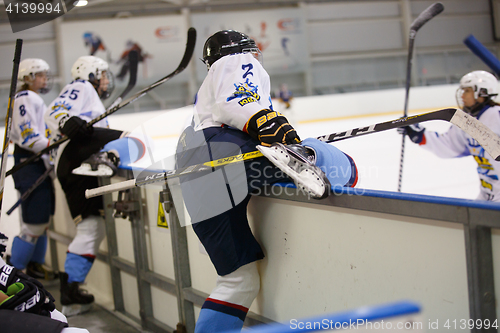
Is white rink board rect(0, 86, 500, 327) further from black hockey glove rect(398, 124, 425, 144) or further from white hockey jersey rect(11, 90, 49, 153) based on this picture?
black hockey glove rect(398, 124, 425, 144)

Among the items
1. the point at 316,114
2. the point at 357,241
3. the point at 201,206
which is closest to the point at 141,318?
the point at 201,206

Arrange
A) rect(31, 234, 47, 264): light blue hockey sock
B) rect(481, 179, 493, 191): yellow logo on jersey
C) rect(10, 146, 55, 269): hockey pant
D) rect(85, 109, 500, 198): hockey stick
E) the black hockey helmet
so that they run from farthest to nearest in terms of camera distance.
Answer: rect(31, 234, 47, 264): light blue hockey sock < rect(10, 146, 55, 269): hockey pant < rect(481, 179, 493, 191): yellow logo on jersey < the black hockey helmet < rect(85, 109, 500, 198): hockey stick

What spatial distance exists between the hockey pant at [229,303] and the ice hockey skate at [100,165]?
0.91 metres

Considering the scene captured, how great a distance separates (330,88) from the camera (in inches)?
458

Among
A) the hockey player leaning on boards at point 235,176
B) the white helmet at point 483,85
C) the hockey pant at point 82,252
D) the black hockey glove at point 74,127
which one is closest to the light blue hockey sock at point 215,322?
the hockey player leaning on boards at point 235,176

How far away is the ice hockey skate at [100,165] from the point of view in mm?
2006

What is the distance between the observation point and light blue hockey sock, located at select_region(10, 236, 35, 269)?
2703mm

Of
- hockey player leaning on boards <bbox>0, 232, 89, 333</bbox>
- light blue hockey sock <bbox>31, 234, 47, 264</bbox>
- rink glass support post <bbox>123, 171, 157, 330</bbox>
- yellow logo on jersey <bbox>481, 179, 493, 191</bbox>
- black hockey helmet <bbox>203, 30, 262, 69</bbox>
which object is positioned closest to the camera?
hockey player leaning on boards <bbox>0, 232, 89, 333</bbox>

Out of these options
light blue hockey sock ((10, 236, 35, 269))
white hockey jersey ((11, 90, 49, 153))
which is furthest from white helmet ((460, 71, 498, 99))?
light blue hockey sock ((10, 236, 35, 269))

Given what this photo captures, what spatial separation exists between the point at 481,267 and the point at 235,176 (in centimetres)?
67

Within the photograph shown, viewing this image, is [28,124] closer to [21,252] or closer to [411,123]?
[21,252]

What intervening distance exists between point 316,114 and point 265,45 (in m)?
3.52

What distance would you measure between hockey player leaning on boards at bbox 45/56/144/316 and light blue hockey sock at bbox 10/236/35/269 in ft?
2.16

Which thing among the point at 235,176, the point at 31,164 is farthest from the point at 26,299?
the point at 31,164
